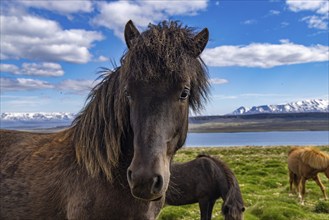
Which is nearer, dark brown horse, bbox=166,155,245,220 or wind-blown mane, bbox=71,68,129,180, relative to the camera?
wind-blown mane, bbox=71,68,129,180

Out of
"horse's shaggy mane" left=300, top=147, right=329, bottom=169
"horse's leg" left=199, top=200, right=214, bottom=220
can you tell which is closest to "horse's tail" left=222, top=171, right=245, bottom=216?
"horse's leg" left=199, top=200, right=214, bottom=220

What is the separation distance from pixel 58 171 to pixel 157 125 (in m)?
1.70

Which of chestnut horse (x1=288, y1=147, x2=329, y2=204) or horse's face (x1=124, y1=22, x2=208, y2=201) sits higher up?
horse's face (x1=124, y1=22, x2=208, y2=201)

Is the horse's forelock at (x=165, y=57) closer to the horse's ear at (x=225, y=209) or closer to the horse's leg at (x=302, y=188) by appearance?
the horse's ear at (x=225, y=209)

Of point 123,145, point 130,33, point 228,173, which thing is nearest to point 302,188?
point 228,173

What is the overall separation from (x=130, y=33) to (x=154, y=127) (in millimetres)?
1212

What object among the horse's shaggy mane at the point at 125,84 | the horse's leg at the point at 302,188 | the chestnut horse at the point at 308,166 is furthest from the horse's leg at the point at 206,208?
the horse's shaggy mane at the point at 125,84

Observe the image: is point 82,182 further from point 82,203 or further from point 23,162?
point 23,162

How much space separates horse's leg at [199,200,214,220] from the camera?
35.9ft

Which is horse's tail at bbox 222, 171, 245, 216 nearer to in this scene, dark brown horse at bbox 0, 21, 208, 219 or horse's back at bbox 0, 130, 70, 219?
dark brown horse at bbox 0, 21, 208, 219

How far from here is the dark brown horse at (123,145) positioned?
3.12 meters

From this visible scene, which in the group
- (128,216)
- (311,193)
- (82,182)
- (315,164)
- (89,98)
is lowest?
(311,193)

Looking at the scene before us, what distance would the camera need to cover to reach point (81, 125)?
417 cm

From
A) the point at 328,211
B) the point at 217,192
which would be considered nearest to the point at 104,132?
the point at 217,192
